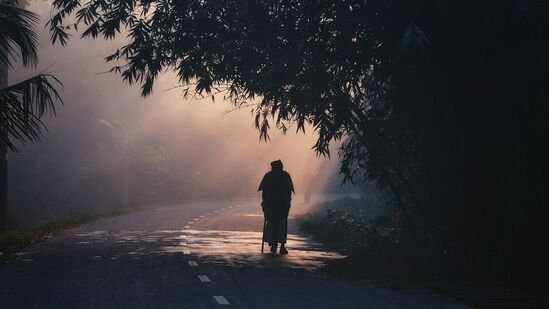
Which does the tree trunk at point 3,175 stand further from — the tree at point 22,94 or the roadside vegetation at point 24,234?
the tree at point 22,94

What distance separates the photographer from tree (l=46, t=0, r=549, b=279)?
13.2 meters

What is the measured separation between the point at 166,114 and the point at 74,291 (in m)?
64.9

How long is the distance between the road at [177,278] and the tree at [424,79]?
2.55 metres

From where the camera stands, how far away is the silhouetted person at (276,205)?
59.4 ft

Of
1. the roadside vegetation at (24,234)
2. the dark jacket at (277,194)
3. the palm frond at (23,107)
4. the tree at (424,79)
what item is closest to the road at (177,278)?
the roadside vegetation at (24,234)

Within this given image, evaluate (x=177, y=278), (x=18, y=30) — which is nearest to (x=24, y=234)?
(x=18, y=30)

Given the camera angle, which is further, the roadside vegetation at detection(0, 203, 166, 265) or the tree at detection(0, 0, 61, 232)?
the roadside vegetation at detection(0, 203, 166, 265)

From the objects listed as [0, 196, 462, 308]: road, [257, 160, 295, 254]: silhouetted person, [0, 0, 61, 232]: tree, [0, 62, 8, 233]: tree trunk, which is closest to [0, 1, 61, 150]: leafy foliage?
[0, 0, 61, 232]: tree

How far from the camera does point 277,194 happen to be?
18391 mm

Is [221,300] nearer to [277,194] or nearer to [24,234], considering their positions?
[277,194]

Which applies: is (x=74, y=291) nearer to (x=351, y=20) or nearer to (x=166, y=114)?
(x=351, y=20)

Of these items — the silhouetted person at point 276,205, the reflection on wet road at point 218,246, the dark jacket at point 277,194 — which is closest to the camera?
the reflection on wet road at point 218,246

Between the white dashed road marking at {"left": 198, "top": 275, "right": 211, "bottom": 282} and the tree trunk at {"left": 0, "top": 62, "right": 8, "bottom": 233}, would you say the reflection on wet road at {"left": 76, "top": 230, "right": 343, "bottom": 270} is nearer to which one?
the white dashed road marking at {"left": 198, "top": 275, "right": 211, "bottom": 282}

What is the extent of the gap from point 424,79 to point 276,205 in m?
5.47
